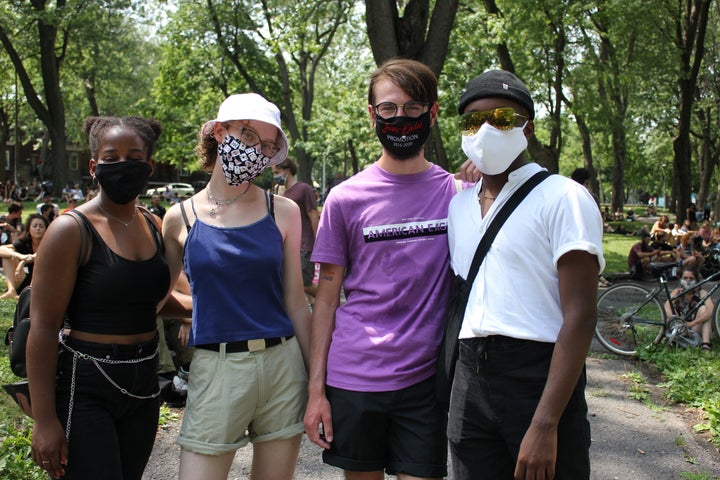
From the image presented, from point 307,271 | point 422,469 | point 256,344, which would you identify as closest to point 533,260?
point 422,469

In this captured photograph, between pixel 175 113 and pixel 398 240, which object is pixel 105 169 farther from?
pixel 175 113

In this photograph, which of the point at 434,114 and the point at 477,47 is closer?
the point at 434,114

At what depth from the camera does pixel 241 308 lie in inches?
109

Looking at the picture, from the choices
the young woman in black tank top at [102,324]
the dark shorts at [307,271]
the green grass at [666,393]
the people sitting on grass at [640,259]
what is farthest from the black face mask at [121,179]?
the people sitting on grass at [640,259]

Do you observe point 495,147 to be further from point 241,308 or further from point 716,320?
point 716,320

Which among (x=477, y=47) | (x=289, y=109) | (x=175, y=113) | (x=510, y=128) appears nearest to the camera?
(x=510, y=128)

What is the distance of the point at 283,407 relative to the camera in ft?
9.25

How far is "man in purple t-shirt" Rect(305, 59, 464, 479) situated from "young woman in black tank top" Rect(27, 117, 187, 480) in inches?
26.7

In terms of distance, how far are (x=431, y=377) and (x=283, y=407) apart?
625mm

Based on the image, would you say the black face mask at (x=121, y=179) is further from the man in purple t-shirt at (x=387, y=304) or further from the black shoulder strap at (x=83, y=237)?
the man in purple t-shirt at (x=387, y=304)

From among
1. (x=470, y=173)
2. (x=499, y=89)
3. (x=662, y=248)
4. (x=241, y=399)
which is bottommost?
(x=241, y=399)

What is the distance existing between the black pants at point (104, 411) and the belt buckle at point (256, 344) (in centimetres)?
41

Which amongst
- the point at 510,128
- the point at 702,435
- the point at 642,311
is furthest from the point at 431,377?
the point at 642,311

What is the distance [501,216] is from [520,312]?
0.34m
